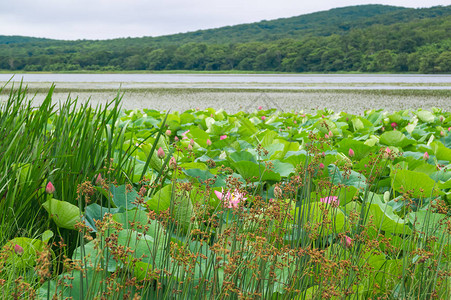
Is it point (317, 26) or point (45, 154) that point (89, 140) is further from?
point (317, 26)

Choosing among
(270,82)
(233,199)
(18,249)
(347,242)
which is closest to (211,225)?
(233,199)

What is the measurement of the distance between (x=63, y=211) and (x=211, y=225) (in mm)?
497

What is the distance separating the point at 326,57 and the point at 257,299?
51.4 meters

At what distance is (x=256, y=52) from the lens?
190 ft

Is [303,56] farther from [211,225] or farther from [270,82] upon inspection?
[211,225]

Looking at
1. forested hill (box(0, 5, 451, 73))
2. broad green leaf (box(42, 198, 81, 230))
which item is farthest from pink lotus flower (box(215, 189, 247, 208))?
forested hill (box(0, 5, 451, 73))

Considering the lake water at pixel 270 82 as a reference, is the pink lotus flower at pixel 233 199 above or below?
above

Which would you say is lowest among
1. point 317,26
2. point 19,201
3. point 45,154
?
point 19,201

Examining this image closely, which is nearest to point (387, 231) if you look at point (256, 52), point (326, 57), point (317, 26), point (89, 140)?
point (89, 140)

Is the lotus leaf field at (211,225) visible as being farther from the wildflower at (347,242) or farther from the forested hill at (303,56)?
the forested hill at (303,56)

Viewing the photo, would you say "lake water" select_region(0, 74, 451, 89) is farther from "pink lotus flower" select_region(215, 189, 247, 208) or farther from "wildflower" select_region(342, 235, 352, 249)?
"wildflower" select_region(342, 235, 352, 249)

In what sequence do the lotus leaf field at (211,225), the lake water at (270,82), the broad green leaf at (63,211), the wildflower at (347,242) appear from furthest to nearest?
1. the lake water at (270,82)
2. the broad green leaf at (63,211)
3. the wildflower at (347,242)
4. the lotus leaf field at (211,225)

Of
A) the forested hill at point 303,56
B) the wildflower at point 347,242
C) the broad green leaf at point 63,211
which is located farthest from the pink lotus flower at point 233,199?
the forested hill at point 303,56

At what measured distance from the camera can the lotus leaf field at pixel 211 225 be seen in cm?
117
